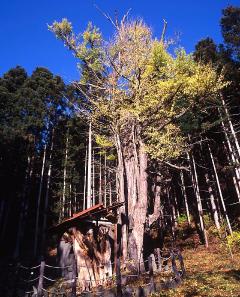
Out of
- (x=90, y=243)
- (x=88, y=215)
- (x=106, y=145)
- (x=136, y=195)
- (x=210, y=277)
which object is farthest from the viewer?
(x=106, y=145)

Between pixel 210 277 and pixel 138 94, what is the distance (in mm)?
9303

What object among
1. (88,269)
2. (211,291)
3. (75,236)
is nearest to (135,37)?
(75,236)

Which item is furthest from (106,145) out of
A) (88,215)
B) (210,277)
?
(210,277)

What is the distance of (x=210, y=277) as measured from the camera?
11047 mm

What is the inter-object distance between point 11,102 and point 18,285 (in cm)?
1332

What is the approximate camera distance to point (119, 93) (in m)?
16.5

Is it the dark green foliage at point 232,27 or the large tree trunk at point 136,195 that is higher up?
the dark green foliage at point 232,27

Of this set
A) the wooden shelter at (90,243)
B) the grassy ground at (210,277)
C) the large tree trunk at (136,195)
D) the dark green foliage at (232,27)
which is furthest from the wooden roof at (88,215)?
A: the dark green foliage at (232,27)

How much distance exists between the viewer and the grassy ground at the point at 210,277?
880cm

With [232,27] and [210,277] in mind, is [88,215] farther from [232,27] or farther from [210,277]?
[232,27]

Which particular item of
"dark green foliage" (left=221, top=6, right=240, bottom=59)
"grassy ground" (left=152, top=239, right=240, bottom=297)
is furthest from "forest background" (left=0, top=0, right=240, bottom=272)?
"grassy ground" (left=152, top=239, right=240, bottom=297)

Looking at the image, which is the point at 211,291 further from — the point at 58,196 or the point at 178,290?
the point at 58,196

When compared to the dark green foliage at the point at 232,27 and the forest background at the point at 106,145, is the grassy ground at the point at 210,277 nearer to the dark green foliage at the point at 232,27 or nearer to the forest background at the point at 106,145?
the forest background at the point at 106,145

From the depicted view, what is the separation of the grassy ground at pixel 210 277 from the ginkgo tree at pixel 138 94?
Answer: 396 cm
